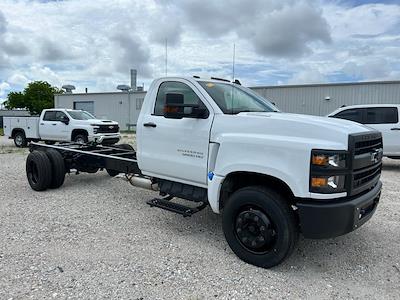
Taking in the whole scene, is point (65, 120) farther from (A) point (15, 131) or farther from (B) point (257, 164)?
(B) point (257, 164)

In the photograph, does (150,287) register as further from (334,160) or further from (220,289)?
(334,160)

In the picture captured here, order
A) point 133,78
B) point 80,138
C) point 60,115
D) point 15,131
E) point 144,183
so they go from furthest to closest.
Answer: point 133,78 < point 15,131 < point 60,115 < point 80,138 < point 144,183

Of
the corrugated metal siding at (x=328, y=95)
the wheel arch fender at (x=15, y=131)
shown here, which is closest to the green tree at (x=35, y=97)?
the wheel arch fender at (x=15, y=131)

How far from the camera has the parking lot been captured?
139 inches

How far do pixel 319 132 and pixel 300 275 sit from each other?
152 centimetres

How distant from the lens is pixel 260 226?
3850mm

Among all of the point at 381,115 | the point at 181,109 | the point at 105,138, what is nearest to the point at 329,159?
the point at 181,109

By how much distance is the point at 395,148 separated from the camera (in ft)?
34.5

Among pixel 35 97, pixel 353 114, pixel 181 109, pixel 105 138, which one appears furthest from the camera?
pixel 35 97

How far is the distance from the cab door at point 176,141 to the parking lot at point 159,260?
0.86m

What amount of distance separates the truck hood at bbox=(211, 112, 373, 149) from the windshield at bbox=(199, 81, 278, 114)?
262mm

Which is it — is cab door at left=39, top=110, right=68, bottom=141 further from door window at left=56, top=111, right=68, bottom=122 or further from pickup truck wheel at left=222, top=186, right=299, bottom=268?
pickup truck wheel at left=222, top=186, right=299, bottom=268

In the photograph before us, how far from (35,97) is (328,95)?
209ft

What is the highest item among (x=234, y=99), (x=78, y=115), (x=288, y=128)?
(x=234, y=99)
